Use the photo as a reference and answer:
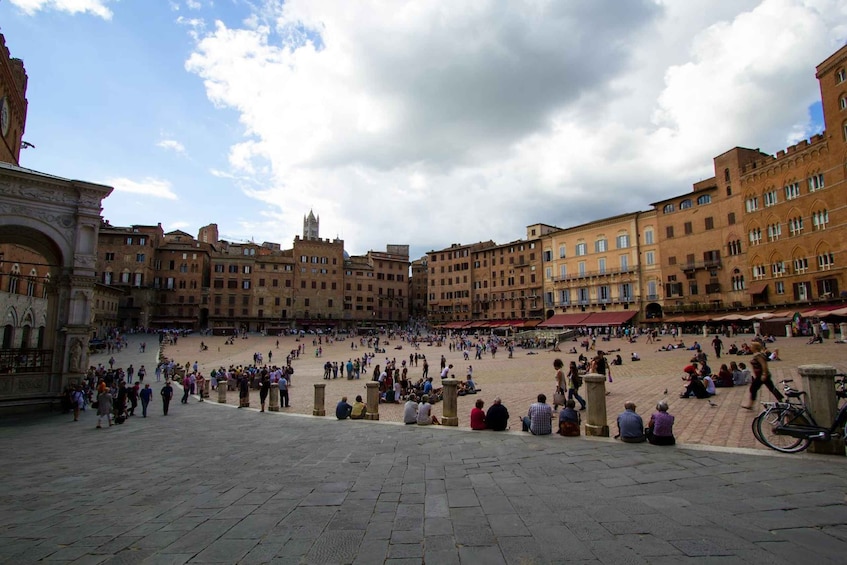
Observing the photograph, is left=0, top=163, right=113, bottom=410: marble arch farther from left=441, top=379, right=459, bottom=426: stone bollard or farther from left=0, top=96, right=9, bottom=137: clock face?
left=0, top=96, right=9, bottom=137: clock face

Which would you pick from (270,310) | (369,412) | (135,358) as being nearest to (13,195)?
(369,412)

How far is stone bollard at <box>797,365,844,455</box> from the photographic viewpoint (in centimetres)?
655

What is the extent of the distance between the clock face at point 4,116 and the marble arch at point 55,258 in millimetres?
14247

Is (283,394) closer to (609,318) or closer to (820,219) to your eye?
(820,219)

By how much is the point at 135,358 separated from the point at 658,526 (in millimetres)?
42451

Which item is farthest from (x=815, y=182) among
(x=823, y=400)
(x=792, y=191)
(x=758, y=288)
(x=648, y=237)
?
(x=823, y=400)

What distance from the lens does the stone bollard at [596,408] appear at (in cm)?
880

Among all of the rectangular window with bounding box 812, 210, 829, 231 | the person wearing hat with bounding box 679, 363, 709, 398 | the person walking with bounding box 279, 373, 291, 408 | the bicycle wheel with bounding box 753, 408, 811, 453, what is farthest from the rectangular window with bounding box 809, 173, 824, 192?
the person walking with bounding box 279, 373, 291, 408

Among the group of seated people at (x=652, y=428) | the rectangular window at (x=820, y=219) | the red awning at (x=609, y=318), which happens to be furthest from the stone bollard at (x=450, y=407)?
the red awning at (x=609, y=318)

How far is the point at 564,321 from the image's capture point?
56.1m

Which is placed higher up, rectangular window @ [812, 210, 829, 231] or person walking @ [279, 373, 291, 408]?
rectangular window @ [812, 210, 829, 231]

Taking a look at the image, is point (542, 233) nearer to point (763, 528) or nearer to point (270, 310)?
point (270, 310)

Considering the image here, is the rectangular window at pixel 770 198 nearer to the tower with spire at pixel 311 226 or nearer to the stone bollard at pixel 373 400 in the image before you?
the stone bollard at pixel 373 400

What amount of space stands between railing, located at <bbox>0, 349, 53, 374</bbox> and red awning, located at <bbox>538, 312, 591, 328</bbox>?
1958 inches
